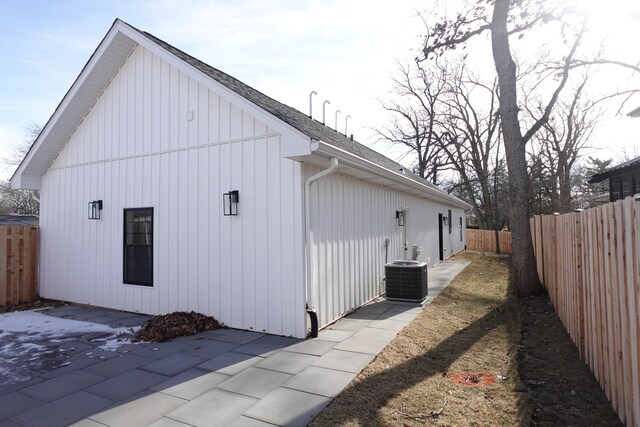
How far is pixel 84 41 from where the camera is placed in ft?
26.2

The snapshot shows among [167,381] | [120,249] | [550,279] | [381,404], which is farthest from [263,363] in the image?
[550,279]

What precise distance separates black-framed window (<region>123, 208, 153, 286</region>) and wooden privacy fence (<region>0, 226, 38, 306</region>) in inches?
120

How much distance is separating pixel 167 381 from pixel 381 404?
7.16ft

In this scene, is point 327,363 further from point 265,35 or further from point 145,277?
point 265,35

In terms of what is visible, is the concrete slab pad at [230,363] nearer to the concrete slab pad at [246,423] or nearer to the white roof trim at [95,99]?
the concrete slab pad at [246,423]

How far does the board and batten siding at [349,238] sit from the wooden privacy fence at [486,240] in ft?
53.2

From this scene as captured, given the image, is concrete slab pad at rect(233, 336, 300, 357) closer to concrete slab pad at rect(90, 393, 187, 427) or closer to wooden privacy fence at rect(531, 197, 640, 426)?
concrete slab pad at rect(90, 393, 187, 427)

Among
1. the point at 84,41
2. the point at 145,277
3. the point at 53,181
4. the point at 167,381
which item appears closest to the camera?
the point at 167,381

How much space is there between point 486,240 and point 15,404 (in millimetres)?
25698

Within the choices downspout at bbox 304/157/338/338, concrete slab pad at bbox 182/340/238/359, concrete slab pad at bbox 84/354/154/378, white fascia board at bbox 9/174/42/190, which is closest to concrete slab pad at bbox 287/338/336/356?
downspout at bbox 304/157/338/338

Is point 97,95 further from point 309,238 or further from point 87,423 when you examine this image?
point 87,423

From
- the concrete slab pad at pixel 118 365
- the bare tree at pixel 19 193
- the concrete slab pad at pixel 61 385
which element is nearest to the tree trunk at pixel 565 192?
the concrete slab pad at pixel 118 365

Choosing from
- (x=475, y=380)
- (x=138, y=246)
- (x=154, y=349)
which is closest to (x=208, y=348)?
(x=154, y=349)

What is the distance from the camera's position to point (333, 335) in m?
5.47
